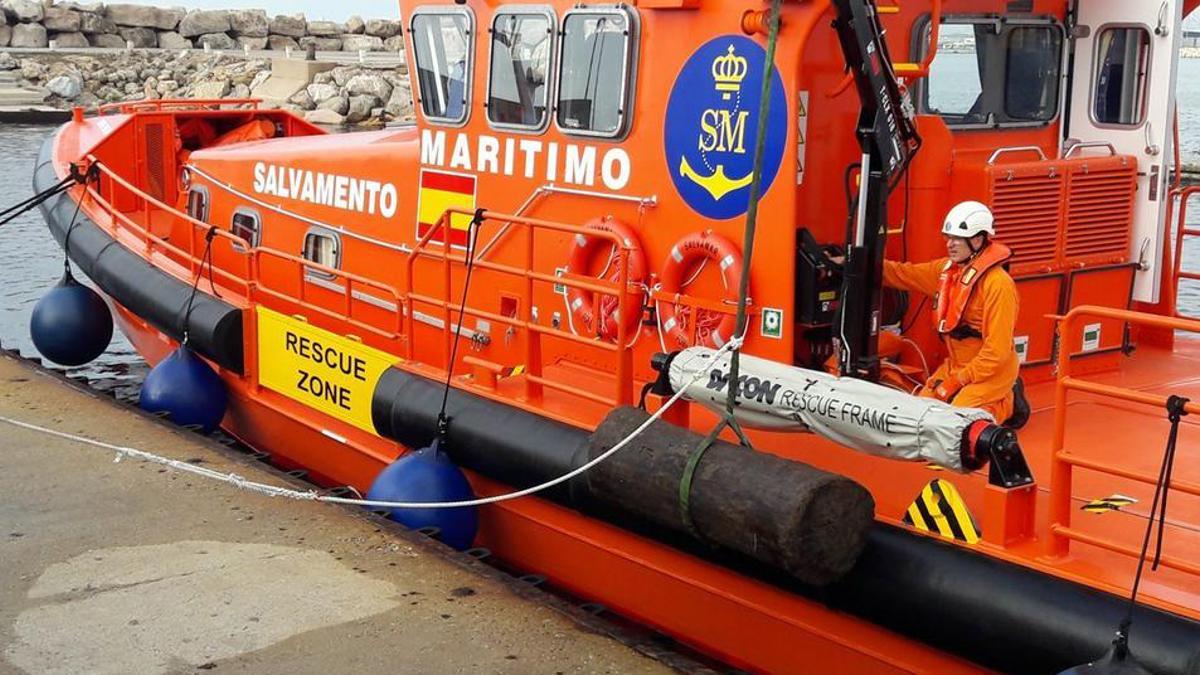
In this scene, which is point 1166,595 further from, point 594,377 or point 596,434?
point 594,377

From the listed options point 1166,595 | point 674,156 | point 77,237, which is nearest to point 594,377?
point 674,156

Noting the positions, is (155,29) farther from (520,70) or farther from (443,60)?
(520,70)

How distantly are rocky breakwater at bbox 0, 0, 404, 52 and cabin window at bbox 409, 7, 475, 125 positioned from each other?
147 feet

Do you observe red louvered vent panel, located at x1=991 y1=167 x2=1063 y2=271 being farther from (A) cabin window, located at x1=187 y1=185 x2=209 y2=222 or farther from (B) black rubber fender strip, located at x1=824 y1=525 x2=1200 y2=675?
(A) cabin window, located at x1=187 y1=185 x2=209 y2=222

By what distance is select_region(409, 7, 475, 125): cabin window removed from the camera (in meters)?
6.64

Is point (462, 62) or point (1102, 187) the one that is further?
point (462, 62)

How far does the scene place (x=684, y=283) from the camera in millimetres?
5637

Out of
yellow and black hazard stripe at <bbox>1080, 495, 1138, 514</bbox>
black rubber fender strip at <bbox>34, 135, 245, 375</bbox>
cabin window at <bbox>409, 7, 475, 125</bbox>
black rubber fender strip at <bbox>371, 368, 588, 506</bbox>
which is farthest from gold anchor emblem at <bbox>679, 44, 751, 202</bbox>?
black rubber fender strip at <bbox>34, 135, 245, 375</bbox>

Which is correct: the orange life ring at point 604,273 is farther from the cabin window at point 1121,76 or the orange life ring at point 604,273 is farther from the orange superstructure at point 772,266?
the cabin window at point 1121,76

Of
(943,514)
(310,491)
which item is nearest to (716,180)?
(943,514)

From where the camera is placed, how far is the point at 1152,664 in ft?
12.1

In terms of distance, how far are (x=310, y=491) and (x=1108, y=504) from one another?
3.64 m

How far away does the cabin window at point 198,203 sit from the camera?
8956 mm

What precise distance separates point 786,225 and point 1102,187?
5.50ft
